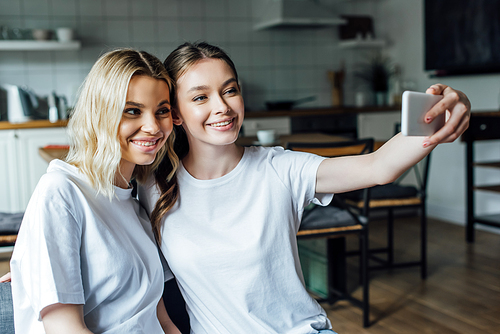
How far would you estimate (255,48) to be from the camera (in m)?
4.90

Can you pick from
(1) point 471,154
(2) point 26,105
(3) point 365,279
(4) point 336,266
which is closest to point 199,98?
(3) point 365,279

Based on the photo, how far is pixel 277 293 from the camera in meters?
1.13

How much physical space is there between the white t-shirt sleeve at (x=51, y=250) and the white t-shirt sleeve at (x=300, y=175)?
1.63ft

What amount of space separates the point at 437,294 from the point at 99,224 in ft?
7.49

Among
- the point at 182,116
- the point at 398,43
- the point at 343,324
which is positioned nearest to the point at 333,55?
the point at 398,43

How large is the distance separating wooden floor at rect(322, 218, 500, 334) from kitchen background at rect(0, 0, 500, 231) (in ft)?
2.70

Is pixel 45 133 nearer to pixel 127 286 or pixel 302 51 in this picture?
pixel 302 51

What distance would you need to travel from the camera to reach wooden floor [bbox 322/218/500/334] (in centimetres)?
234

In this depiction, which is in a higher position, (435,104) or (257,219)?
(435,104)

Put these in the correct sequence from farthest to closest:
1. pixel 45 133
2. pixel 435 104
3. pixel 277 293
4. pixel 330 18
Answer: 1. pixel 330 18
2. pixel 45 133
3. pixel 277 293
4. pixel 435 104

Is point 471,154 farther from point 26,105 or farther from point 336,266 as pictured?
point 26,105

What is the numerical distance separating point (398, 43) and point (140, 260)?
4.52 metres

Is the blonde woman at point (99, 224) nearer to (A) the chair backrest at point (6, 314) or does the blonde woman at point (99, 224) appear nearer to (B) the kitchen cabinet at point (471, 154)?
(A) the chair backrest at point (6, 314)

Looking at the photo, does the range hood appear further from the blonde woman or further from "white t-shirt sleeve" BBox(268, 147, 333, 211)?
the blonde woman
